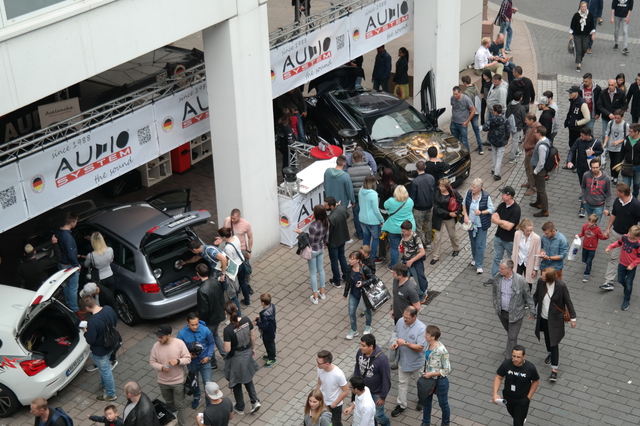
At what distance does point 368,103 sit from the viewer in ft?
58.1

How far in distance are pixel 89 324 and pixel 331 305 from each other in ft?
13.4

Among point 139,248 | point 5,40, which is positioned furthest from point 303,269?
point 5,40

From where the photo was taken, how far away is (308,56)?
1606cm

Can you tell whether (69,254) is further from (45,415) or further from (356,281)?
(356,281)

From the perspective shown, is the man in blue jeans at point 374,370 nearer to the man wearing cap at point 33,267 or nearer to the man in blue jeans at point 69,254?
the man in blue jeans at point 69,254

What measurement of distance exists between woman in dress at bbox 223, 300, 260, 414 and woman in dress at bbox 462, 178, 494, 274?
4.65 metres

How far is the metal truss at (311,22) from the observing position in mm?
15406

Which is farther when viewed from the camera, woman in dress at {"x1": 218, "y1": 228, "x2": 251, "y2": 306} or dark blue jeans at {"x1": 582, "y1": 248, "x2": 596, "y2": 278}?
dark blue jeans at {"x1": 582, "y1": 248, "x2": 596, "y2": 278}

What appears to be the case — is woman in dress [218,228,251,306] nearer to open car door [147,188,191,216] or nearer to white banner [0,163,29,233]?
open car door [147,188,191,216]

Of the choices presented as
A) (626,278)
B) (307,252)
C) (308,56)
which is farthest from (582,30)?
(307,252)

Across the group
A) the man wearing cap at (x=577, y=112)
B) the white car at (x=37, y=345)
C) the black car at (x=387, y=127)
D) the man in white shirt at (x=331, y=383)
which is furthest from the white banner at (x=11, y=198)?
the man wearing cap at (x=577, y=112)

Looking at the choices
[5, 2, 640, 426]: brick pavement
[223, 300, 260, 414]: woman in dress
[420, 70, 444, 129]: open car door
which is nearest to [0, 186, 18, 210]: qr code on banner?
[5, 2, 640, 426]: brick pavement

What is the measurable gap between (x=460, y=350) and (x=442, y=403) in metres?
1.98

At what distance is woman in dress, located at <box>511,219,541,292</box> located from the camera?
A: 12.2 m
